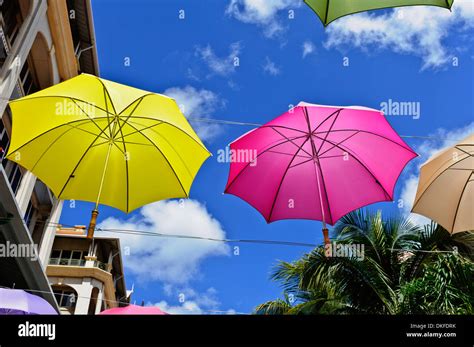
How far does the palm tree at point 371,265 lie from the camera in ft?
35.4

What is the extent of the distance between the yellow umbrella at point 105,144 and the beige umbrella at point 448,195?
13.7 ft

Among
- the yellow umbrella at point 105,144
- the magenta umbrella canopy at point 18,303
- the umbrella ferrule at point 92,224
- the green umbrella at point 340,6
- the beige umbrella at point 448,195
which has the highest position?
the green umbrella at point 340,6

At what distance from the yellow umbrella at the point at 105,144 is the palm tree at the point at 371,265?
5.33 m

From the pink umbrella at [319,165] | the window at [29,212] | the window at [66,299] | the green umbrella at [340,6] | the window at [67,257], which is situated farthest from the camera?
the window at [67,257]

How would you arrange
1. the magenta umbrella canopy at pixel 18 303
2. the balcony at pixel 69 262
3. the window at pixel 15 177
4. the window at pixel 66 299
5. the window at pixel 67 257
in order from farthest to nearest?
the window at pixel 67 257 < the balcony at pixel 69 262 < the window at pixel 66 299 < the window at pixel 15 177 < the magenta umbrella canopy at pixel 18 303

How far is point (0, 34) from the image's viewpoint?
14.2 m

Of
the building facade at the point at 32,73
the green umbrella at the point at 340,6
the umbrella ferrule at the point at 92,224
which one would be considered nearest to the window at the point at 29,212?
the building facade at the point at 32,73

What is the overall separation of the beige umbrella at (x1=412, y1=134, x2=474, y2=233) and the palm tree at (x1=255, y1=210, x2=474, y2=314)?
2610mm

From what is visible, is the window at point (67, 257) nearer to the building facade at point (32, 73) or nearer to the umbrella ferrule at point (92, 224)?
the building facade at point (32, 73)

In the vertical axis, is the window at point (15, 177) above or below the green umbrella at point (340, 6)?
above

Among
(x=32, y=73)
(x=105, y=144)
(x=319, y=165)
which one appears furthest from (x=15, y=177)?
(x=319, y=165)

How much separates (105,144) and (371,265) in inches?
302

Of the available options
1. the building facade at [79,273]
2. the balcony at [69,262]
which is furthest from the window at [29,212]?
→ the balcony at [69,262]

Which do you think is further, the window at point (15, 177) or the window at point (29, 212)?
the window at point (29, 212)
